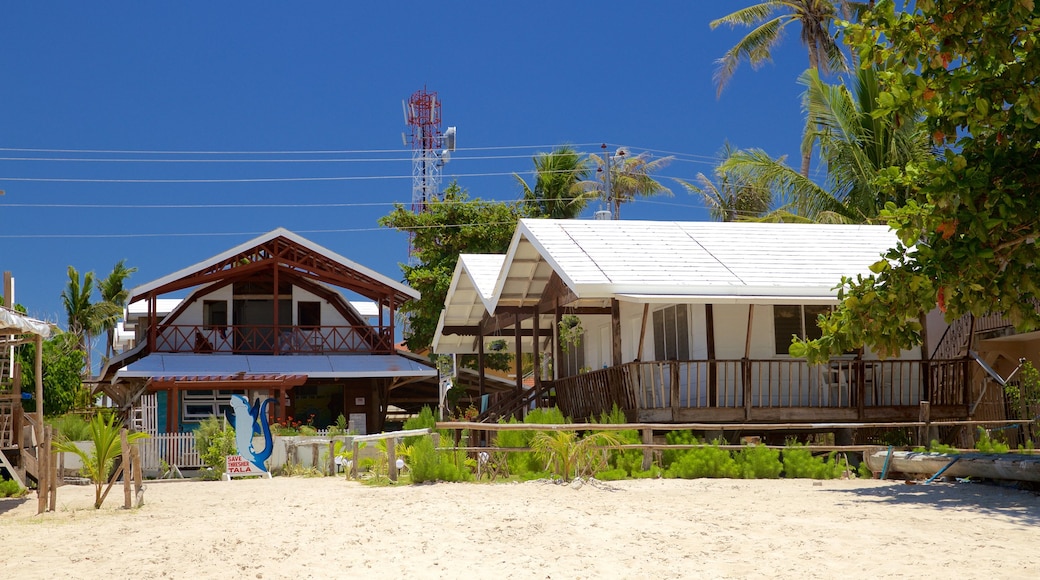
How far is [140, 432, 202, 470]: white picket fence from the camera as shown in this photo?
2314cm

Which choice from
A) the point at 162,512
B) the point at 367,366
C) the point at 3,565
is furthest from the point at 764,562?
the point at 367,366

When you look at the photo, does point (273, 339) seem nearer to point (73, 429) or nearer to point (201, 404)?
point (201, 404)

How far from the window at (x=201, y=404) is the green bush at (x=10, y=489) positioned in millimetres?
12735

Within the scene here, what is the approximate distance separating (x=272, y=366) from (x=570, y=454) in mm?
16988

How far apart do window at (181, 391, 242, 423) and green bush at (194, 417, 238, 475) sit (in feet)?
24.4

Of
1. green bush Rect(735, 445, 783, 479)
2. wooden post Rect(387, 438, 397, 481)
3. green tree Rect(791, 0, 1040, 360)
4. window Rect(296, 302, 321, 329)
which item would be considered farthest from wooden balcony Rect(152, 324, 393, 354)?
green tree Rect(791, 0, 1040, 360)

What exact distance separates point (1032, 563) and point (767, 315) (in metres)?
11.4

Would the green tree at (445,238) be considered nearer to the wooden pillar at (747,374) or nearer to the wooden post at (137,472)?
the wooden pillar at (747,374)

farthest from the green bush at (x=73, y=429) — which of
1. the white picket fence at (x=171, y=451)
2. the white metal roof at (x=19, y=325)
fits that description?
the white metal roof at (x=19, y=325)

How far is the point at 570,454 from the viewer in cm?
1422

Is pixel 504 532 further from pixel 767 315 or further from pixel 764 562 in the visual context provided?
pixel 767 315

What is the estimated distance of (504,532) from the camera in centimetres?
994

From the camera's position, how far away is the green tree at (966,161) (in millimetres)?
7965

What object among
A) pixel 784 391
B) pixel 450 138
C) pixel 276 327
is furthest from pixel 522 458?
pixel 450 138
